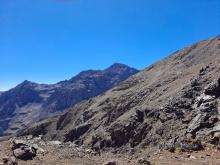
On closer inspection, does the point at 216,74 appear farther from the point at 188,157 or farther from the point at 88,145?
the point at 188,157

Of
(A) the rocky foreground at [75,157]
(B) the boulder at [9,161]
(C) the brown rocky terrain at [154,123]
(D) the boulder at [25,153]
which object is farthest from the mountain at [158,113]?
(B) the boulder at [9,161]

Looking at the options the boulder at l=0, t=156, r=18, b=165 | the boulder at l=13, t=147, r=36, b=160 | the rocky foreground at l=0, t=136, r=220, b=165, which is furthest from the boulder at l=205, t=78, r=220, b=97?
Result: the boulder at l=0, t=156, r=18, b=165

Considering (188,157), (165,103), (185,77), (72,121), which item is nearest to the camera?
(188,157)

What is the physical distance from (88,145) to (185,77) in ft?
73.7

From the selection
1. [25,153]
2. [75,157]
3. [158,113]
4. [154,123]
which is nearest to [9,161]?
[25,153]

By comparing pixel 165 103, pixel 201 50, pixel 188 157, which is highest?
pixel 201 50

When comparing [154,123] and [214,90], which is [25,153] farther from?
[154,123]

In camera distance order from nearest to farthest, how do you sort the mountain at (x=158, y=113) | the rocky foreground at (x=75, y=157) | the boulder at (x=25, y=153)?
the rocky foreground at (x=75, y=157) < the boulder at (x=25, y=153) < the mountain at (x=158, y=113)

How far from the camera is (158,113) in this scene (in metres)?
59.8

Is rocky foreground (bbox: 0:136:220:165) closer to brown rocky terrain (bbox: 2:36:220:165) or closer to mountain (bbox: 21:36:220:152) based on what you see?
brown rocky terrain (bbox: 2:36:220:165)

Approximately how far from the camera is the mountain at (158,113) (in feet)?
149

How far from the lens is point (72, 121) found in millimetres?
98250

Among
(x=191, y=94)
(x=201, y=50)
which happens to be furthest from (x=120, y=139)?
(x=201, y=50)

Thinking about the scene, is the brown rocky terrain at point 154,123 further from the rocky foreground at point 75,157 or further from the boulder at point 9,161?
the boulder at point 9,161
